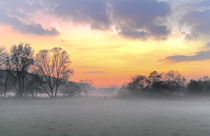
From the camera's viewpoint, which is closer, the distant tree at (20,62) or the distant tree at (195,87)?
the distant tree at (20,62)

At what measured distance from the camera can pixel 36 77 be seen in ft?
228

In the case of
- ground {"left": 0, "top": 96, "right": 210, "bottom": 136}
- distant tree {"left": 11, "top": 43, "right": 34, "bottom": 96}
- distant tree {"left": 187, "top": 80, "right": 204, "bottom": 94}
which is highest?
distant tree {"left": 11, "top": 43, "right": 34, "bottom": 96}

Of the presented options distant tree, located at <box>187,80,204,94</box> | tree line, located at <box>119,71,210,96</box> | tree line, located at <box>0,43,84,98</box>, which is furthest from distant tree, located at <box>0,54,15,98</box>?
distant tree, located at <box>187,80,204,94</box>

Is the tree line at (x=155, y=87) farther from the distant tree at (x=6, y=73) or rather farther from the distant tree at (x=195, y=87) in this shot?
the distant tree at (x=6, y=73)

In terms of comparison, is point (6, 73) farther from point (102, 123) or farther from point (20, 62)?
point (102, 123)

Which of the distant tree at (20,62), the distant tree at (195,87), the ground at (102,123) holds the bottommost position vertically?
the ground at (102,123)

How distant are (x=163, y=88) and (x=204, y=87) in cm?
1819

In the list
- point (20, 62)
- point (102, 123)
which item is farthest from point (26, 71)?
point (102, 123)

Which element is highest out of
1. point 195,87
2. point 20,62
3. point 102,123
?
point 20,62

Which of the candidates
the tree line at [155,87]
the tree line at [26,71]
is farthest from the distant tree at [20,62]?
the tree line at [155,87]

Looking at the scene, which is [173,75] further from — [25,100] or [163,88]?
[25,100]

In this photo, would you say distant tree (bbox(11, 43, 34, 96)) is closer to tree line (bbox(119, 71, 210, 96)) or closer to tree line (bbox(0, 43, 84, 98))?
tree line (bbox(0, 43, 84, 98))

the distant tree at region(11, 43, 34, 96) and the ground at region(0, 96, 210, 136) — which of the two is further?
the distant tree at region(11, 43, 34, 96)

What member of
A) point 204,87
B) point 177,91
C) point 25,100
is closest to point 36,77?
point 25,100
